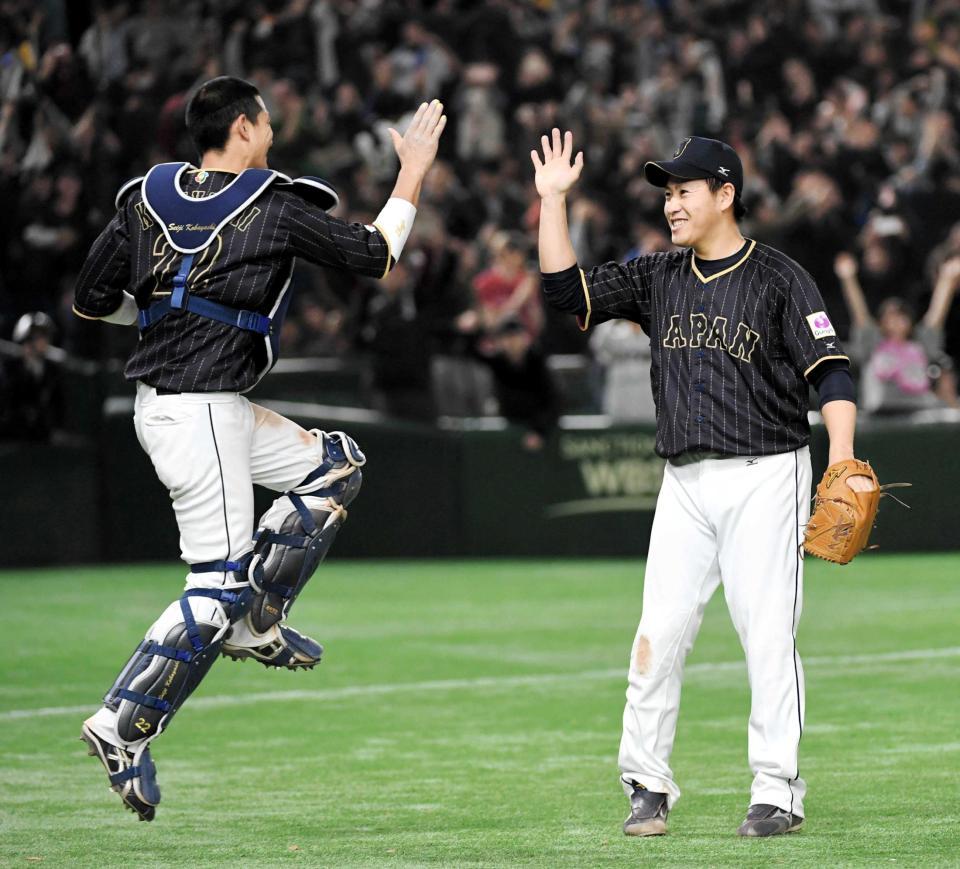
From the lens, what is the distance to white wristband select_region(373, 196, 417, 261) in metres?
5.79

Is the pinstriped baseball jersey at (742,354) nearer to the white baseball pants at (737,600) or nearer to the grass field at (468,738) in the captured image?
the white baseball pants at (737,600)

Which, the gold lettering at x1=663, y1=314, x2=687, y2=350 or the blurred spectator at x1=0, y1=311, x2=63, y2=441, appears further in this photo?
the blurred spectator at x1=0, y1=311, x2=63, y2=441

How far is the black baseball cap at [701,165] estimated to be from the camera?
586cm

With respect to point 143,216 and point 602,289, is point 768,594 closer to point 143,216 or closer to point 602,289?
point 602,289

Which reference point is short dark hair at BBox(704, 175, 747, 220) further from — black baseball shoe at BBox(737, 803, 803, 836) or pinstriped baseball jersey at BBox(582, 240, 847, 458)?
black baseball shoe at BBox(737, 803, 803, 836)

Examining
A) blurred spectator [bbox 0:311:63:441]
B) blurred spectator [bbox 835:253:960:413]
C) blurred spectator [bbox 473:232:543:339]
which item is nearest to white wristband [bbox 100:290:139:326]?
blurred spectator [bbox 0:311:63:441]

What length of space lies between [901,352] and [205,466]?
11.0 m

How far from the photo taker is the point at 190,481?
5793 millimetres

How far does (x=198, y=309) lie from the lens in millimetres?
5738

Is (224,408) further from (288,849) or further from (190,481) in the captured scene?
(288,849)

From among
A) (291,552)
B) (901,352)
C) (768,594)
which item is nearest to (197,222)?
(291,552)

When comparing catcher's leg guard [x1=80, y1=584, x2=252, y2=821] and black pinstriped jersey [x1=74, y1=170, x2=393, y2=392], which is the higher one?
black pinstriped jersey [x1=74, y1=170, x2=393, y2=392]

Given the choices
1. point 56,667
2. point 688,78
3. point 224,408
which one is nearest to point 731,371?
point 224,408

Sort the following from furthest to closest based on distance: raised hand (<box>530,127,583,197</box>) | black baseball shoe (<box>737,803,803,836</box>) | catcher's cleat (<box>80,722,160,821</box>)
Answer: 1. raised hand (<box>530,127,583,197</box>)
2. black baseball shoe (<box>737,803,803,836</box>)
3. catcher's cleat (<box>80,722,160,821</box>)
